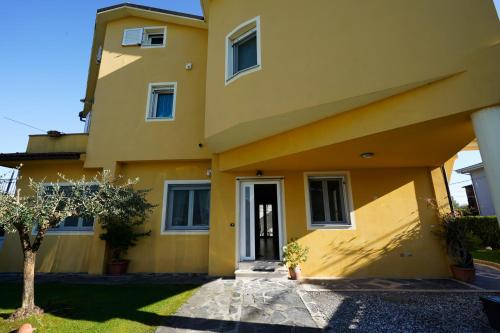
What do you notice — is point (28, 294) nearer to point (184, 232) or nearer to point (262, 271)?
point (184, 232)

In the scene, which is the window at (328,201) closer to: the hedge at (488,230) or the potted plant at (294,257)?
the potted plant at (294,257)

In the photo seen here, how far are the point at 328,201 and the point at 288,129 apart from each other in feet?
12.2

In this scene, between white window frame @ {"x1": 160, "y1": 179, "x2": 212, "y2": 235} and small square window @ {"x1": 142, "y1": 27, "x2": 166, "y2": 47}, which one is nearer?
white window frame @ {"x1": 160, "y1": 179, "x2": 212, "y2": 235}

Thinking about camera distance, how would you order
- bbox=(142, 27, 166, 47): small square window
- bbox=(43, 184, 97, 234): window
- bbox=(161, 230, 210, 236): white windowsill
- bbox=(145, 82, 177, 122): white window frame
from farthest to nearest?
bbox=(142, 27, 166, 47): small square window
bbox=(145, 82, 177, 122): white window frame
bbox=(43, 184, 97, 234): window
bbox=(161, 230, 210, 236): white windowsill

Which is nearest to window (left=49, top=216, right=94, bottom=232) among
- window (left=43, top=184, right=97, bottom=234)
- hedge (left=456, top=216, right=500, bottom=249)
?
window (left=43, top=184, right=97, bottom=234)

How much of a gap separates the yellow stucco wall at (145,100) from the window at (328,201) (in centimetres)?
443

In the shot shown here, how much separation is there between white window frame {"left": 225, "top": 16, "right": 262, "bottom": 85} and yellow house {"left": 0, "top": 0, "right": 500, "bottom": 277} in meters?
0.04

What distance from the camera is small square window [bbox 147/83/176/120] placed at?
10445 mm

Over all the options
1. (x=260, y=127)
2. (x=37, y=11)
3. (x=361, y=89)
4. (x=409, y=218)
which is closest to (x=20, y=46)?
(x=37, y=11)

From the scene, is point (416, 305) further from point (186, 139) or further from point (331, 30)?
point (186, 139)

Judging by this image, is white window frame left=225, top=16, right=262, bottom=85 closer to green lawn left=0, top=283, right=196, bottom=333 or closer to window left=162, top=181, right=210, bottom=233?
window left=162, top=181, right=210, bottom=233

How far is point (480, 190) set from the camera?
869 inches

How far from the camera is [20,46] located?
9125mm

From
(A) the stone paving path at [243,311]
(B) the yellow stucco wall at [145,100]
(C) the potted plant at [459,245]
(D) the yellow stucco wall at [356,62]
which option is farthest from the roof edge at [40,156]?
(C) the potted plant at [459,245]
